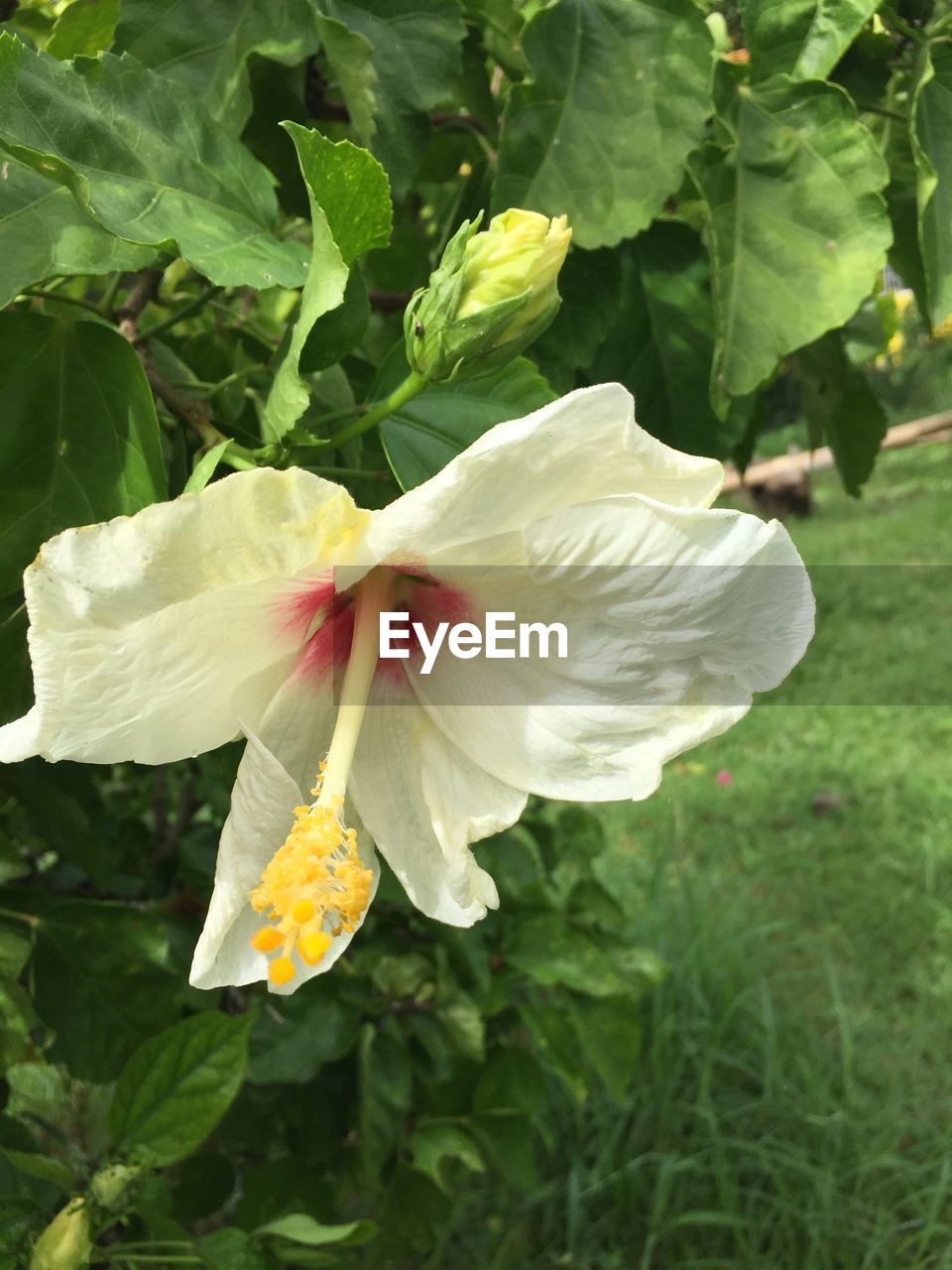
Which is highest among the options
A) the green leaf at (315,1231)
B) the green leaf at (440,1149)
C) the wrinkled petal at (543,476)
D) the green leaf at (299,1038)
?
the wrinkled petal at (543,476)

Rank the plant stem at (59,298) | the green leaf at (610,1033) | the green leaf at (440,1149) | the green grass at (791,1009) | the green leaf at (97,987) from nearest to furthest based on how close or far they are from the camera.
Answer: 1. the plant stem at (59,298)
2. the green leaf at (97,987)
3. the green leaf at (440,1149)
4. the green leaf at (610,1033)
5. the green grass at (791,1009)

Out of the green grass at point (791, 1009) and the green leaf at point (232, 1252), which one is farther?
the green grass at point (791, 1009)

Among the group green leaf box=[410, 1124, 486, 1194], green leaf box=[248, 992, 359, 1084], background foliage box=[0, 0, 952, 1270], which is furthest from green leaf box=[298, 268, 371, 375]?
green leaf box=[410, 1124, 486, 1194]

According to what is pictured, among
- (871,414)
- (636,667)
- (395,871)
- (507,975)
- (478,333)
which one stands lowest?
(507,975)

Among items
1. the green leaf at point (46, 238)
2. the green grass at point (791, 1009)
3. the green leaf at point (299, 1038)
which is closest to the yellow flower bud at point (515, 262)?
the green leaf at point (46, 238)

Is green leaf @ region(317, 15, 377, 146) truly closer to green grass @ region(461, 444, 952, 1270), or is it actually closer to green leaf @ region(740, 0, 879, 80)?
green leaf @ region(740, 0, 879, 80)

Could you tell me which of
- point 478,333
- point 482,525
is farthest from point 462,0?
point 482,525

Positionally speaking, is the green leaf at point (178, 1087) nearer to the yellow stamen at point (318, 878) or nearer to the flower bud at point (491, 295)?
the yellow stamen at point (318, 878)

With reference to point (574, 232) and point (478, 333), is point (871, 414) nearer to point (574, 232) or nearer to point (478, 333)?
point (574, 232)
